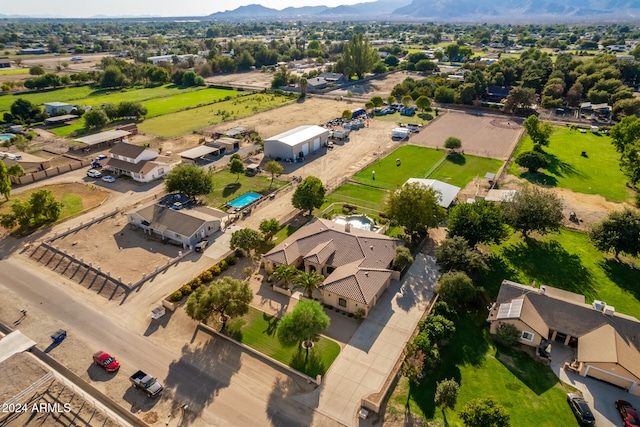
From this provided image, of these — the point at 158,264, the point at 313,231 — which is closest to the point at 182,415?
the point at 158,264

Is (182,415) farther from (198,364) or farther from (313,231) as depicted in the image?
(313,231)

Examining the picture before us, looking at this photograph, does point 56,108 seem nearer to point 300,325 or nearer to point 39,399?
point 39,399

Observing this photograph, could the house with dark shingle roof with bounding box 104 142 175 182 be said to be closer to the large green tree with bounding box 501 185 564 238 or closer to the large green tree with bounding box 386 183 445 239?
the large green tree with bounding box 386 183 445 239

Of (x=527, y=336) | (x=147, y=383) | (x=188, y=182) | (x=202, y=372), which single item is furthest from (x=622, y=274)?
(x=188, y=182)

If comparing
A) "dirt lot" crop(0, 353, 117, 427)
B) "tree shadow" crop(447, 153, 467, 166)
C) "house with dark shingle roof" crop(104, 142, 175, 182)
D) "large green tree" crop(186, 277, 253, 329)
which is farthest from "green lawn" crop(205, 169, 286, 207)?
"tree shadow" crop(447, 153, 467, 166)

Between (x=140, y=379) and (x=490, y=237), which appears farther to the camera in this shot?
(x=490, y=237)

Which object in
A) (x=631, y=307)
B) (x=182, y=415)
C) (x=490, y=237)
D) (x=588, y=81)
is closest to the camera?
(x=182, y=415)
